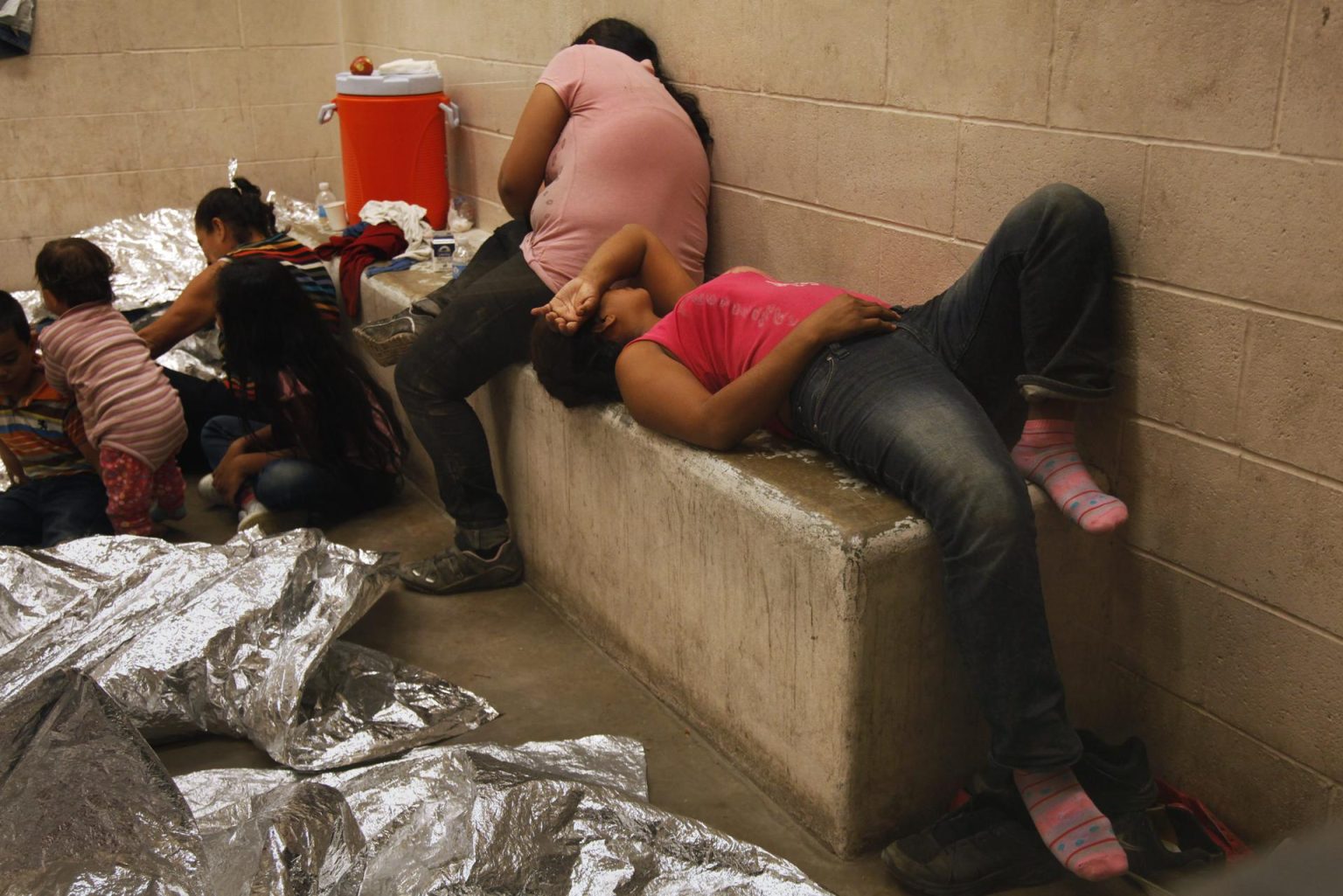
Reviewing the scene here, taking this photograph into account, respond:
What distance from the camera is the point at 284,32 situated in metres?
5.43

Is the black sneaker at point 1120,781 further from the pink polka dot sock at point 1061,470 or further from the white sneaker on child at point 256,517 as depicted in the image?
the white sneaker on child at point 256,517

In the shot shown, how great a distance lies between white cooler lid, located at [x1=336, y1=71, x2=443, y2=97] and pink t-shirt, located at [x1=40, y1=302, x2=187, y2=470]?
153 cm

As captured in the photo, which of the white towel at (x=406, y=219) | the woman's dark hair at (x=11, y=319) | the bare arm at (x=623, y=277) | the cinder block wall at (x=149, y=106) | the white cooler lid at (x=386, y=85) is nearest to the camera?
the bare arm at (x=623, y=277)

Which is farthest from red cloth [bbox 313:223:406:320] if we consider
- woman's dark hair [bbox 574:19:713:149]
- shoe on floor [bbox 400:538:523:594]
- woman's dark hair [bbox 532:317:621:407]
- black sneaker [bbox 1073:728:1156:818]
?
black sneaker [bbox 1073:728:1156:818]

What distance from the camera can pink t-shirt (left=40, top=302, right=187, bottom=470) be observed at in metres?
3.26

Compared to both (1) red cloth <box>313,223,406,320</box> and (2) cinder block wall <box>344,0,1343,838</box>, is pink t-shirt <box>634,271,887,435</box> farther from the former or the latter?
(1) red cloth <box>313,223,406,320</box>

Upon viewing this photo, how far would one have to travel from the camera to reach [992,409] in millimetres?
2447

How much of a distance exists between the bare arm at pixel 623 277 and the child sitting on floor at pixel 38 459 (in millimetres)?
1422

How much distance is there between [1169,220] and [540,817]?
1440mm

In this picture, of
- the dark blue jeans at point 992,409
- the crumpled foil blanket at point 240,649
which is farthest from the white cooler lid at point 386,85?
the dark blue jeans at point 992,409

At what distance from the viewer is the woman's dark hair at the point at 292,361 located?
133 inches

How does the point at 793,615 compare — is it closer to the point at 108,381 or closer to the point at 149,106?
the point at 108,381

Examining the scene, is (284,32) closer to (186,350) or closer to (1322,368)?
(186,350)

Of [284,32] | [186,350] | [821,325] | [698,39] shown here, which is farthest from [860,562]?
[284,32]
